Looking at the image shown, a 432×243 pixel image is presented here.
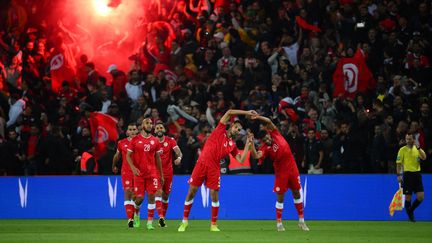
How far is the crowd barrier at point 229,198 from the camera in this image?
25078mm

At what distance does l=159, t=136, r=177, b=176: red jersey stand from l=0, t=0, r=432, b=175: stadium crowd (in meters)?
4.33

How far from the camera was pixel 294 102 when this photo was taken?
27.6 m

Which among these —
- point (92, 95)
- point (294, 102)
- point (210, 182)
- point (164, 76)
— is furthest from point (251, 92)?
point (210, 182)

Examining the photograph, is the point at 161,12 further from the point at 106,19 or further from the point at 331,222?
the point at 331,222

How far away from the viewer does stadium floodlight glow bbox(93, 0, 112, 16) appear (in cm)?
3412

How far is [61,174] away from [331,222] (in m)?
8.91

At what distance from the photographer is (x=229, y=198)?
2647 cm

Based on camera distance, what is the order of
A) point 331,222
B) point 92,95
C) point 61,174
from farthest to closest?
point 92,95 → point 61,174 → point 331,222

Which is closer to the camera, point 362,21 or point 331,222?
point 331,222

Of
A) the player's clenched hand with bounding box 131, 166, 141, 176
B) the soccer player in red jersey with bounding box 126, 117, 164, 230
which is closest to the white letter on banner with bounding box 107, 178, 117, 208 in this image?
the soccer player in red jersey with bounding box 126, 117, 164, 230

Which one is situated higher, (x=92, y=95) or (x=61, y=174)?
(x=92, y=95)

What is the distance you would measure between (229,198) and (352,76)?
4.90m

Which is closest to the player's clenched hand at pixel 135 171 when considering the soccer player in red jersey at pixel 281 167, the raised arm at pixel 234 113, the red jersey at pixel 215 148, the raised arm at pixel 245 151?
the red jersey at pixel 215 148

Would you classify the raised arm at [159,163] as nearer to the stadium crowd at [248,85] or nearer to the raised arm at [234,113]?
the raised arm at [234,113]
